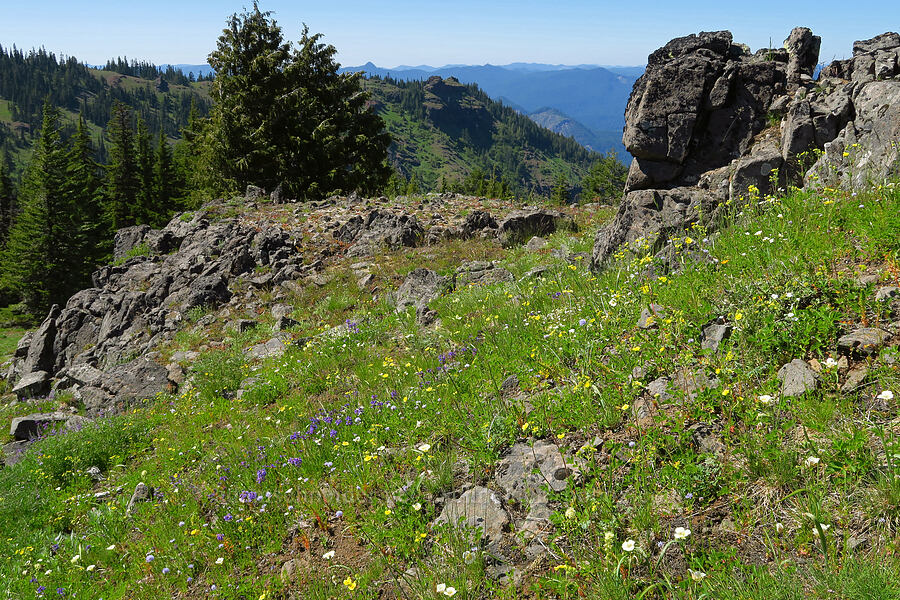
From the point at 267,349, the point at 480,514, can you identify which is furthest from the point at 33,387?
the point at 480,514

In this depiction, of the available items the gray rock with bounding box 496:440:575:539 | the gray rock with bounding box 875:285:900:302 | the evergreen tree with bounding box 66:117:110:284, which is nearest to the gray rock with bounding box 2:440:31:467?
the gray rock with bounding box 496:440:575:539

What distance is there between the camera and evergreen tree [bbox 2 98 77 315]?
4438 cm

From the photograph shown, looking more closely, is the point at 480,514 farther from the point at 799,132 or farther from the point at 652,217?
the point at 799,132

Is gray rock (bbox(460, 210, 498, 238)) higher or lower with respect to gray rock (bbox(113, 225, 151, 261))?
higher

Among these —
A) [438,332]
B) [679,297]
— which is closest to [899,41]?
[679,297]

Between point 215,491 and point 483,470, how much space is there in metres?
3.33

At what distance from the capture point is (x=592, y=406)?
4.61 metres

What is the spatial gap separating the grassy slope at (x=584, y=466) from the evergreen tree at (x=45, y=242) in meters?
46.8

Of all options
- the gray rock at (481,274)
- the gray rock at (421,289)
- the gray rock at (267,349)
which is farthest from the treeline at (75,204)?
the gray rock at (481,274)

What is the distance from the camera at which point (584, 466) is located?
4.15m

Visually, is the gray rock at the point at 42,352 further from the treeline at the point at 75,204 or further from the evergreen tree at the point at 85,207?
the evergreen tree at the point at 85,207

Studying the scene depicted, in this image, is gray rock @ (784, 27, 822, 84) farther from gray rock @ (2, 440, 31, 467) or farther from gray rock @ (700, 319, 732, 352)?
gray rock @ (2, 440, 31, 467)

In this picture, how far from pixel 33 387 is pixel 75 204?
43.0 meters

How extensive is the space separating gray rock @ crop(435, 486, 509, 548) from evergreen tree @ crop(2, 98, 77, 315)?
2125 inches
